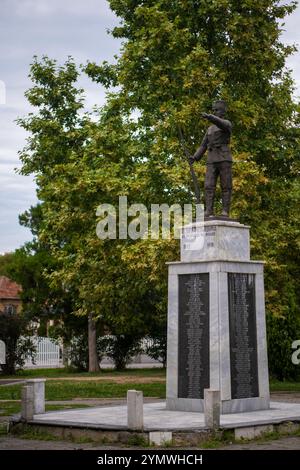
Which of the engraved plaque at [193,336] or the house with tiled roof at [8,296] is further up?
A: the house with tiled roof at [8,296]

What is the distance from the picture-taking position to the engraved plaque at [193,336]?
50.8 ft

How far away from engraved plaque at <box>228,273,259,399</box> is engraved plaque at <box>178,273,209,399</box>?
1.57 feet

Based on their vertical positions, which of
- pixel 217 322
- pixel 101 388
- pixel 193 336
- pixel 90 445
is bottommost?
pixel 90 445

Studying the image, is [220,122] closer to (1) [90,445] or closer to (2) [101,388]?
(1) [90,445]

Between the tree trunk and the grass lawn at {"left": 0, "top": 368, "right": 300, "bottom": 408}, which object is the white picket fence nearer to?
the tree trunk

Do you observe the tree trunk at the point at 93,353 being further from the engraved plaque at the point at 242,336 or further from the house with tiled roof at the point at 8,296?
the house with tiled roof at the point at 8,296

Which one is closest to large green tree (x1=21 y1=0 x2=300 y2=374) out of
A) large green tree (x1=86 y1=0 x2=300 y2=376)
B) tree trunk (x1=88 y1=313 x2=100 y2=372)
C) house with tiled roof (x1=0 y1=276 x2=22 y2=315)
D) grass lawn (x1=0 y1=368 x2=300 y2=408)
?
large green tree (x1=86 y1=0 x2=300 y2=376)

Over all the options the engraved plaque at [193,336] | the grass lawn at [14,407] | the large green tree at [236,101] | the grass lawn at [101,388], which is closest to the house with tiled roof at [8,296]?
→ the grass lawn at [101,388]

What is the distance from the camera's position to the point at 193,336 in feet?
51.5

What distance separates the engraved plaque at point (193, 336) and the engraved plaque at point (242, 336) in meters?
0.48

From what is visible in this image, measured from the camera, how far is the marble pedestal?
15273 millimetres

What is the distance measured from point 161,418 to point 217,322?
2.03 meters

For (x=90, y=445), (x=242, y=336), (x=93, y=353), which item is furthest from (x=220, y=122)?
(x=93, y=353)

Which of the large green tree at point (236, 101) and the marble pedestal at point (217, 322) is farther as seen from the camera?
the large green tree at point (236, 101)
